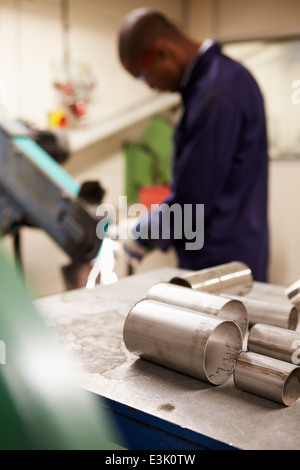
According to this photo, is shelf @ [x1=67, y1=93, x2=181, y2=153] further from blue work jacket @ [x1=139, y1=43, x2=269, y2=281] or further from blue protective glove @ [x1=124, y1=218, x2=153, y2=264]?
blue work jacket @ [x1=139, y1=43, x2=269, y2=281]

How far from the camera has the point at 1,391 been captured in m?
0.78

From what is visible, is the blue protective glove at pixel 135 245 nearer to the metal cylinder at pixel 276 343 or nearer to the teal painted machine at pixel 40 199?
the teal painted machine at pixel 40 199

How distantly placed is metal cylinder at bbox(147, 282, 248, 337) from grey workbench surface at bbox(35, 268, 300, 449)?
0.12 m

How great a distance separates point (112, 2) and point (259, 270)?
201 cm

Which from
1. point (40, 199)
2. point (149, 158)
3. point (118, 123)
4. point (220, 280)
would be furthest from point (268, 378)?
point (149, 158)

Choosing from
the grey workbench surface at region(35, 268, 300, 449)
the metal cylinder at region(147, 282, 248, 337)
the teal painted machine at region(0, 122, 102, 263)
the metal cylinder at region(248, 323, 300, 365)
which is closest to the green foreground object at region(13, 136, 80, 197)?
the teal painted machine at region(0, 122, 102, 263)

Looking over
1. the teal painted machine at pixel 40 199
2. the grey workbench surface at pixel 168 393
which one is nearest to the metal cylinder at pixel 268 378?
the grey workbench surface at pixel 168 393

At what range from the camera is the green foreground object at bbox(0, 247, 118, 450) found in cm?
74

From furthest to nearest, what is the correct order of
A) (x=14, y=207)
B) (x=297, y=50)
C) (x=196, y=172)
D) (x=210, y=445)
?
(x=297, y=50)
(x=14, y=207)
(x=196, y=172)
(x=210, y=445)

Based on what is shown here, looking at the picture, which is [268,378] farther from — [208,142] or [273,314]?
[208,142]

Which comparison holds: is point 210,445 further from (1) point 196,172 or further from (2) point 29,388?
(1) point 196,172

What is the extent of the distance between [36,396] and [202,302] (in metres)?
0.31

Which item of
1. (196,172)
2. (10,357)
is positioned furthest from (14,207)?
(10,357)

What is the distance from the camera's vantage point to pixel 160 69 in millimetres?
1780
